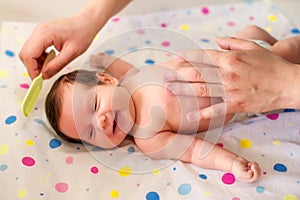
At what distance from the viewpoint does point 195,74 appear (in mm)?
1079

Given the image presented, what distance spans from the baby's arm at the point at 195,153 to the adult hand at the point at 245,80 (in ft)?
0.28

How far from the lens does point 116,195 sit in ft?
3.40

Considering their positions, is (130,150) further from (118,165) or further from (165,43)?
(165,43)

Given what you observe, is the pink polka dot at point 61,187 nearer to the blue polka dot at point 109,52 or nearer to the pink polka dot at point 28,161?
the pink polka dot at point 28,161

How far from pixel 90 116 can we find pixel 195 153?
0.26 metres

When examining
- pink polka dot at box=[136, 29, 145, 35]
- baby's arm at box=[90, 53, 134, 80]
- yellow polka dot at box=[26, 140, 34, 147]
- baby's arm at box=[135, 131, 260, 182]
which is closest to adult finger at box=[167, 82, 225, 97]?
baby's arm at box=[135, 131, 260, 182]

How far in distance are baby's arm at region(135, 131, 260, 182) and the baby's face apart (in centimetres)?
8

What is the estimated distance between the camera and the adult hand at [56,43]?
1.16 meters

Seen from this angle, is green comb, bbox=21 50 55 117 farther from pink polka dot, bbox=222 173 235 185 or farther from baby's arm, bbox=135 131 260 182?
pink polka dot, bbox=222 173 235 185

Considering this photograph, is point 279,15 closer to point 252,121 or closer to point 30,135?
point 252,121

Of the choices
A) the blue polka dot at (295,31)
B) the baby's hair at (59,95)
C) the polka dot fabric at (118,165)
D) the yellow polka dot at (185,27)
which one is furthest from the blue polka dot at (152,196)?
the blue polka dot at (295,31)

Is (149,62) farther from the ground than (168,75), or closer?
closer

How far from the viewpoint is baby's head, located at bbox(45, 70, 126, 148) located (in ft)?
3.71

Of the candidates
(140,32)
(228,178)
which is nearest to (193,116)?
(228,178)
